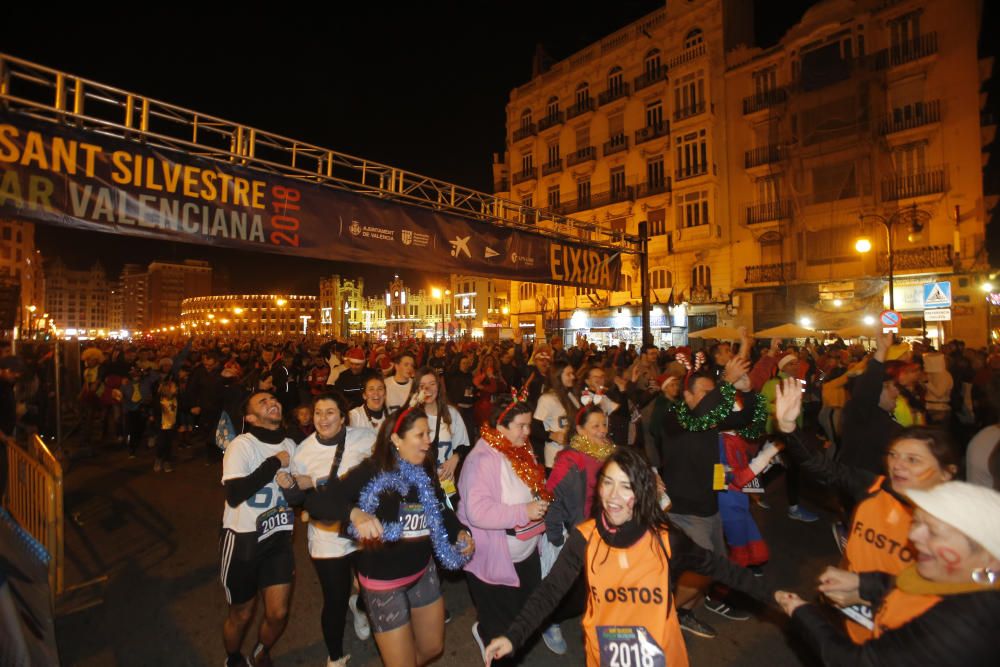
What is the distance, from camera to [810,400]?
9.16 m

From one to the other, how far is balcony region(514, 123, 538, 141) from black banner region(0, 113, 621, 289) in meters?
26.5

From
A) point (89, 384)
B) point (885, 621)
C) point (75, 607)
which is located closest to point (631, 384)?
point (885, 621)

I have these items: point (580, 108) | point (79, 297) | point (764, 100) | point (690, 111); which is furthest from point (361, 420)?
point (79, 297)

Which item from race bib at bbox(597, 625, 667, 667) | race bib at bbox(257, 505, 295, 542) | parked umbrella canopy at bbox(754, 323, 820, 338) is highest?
parked umbrella canopy at bbox(754, 323, 820, 338)

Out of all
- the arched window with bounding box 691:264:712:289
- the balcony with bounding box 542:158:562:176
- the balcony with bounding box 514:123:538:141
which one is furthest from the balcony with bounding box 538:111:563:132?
the arched window with bounding box 691:264:712:289

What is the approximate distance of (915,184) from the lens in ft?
66.2

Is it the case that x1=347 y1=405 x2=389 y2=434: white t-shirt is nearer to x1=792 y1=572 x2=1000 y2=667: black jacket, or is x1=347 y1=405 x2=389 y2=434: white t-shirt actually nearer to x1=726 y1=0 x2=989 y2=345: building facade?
x1=792 y1=572 x2=1000 y2=667: black jacket

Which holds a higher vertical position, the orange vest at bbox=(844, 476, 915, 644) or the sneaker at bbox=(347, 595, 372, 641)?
the orange vest at bbox=(844, 476, 915, 644)

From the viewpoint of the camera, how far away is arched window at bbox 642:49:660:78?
89.3 ft

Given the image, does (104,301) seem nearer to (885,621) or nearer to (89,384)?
(89,384)

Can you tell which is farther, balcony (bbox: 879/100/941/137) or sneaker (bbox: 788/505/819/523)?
balcony (bbox: 879/100/941/137)

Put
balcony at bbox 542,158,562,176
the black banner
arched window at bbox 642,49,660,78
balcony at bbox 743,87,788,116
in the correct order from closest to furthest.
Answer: the black banner, balcony at bbox 743,87,788,116, arched window at bbox 642,49,660,78, balcony at bbox 542,158,562,176

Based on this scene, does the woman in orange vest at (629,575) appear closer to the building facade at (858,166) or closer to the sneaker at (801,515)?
the sneaker at (801,515)

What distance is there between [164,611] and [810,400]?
32.2 feet
